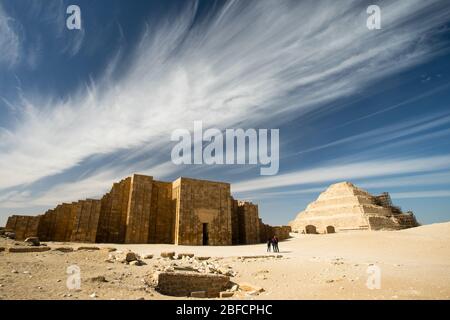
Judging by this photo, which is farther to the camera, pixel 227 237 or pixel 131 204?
pixel 227 237

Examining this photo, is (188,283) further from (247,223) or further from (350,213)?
(350,213)

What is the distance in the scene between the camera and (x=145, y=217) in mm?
23906

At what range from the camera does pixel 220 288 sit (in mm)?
9172

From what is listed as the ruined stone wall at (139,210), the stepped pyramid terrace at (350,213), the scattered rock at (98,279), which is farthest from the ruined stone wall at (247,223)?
the scattered rock at (98,279)

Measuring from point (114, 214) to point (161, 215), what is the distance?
4400mm

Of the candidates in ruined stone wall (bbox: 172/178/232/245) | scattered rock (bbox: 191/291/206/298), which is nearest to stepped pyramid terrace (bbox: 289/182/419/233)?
ruined stone wall (bbox: 172/178/232/245)

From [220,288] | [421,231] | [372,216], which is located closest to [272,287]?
[220,288]

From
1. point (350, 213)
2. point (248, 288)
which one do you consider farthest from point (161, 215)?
point (350, 213)

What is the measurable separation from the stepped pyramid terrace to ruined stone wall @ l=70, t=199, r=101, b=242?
105 feet

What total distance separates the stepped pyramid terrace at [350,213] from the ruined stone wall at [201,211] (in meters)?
20.7

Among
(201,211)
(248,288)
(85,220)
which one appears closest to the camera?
(248,288)

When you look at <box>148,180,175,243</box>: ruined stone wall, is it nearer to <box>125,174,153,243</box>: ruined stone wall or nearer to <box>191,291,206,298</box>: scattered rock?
<box>125,174,153,243</box>: ruined stone wall

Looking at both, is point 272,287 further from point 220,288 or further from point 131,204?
point 131,204

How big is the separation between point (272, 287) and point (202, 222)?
1759cm
